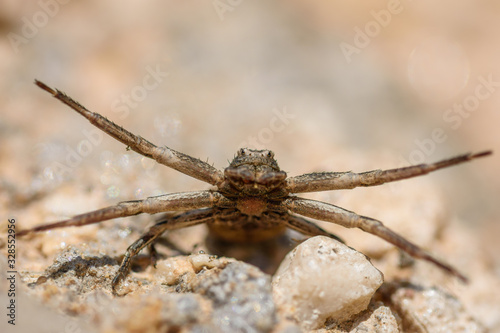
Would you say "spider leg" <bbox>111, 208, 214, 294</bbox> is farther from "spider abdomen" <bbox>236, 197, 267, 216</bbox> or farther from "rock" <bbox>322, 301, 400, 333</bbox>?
"rock" <bbox>322, 301, 400, 333</bbox>

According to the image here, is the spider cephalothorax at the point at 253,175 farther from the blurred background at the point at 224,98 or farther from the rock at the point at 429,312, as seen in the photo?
the blurred background at the point at 224,98

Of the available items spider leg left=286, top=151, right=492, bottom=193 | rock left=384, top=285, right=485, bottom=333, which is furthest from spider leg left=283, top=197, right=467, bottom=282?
rock left=384, top=285, right=485, bottom=333

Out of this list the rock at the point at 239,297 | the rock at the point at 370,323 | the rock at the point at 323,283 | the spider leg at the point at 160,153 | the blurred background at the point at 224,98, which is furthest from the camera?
the blurred background at the point at 224,98

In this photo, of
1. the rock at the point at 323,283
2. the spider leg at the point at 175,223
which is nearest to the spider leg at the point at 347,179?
the rock at the point at 323,283

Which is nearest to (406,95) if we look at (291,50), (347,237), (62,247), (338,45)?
(338,45)

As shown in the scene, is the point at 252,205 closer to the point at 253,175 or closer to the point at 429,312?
the point at 253,175
